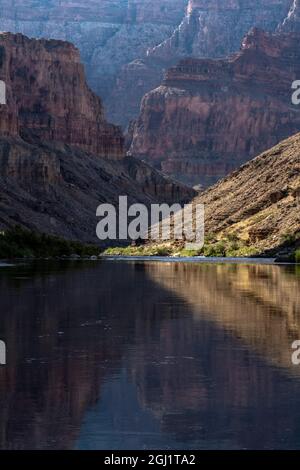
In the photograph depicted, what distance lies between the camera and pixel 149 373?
104ft

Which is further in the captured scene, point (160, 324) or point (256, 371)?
point (160, 324)

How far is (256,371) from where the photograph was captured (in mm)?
31859

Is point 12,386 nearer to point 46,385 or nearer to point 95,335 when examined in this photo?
point 46,385

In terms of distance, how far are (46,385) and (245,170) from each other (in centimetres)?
13571

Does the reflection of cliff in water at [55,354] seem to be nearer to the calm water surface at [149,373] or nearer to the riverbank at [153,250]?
the calm water surface at [149,373]

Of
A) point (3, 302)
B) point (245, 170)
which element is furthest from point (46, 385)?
point (245, 170)

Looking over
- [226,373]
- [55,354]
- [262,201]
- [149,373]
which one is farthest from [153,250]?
[226,373]

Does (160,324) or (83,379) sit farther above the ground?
(83,379)

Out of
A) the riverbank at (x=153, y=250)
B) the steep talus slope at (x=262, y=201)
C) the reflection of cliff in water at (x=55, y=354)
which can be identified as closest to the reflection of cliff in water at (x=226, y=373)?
the reflection of cliff in water at (x=55, y=354)

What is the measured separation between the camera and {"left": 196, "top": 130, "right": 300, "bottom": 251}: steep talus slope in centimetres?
13375

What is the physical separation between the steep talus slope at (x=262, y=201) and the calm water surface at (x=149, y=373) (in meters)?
→ 74.5

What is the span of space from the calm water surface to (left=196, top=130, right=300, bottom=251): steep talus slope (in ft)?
245

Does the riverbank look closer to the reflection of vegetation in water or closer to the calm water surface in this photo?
the reflection of vegetation in water

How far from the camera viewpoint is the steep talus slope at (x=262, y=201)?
133750 mm
